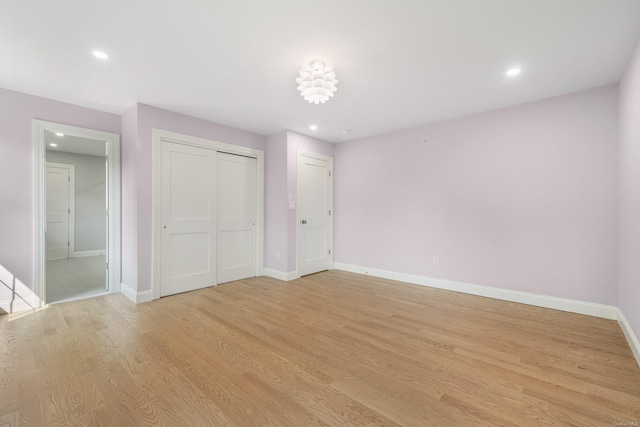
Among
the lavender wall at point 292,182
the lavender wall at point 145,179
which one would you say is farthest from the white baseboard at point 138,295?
the lavender wall at point 292,182

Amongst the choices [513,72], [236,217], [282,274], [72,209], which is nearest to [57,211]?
[72,209]

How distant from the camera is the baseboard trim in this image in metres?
2.89

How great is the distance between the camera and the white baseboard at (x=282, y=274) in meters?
4.42

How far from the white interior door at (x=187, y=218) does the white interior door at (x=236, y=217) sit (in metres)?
0.16

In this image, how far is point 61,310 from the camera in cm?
304

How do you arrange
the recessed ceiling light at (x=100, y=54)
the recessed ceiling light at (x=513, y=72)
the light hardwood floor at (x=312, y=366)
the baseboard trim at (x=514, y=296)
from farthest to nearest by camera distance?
the baseboard trim at (x=514, y=296)
the recessed ceiling light at (x=513, y=72)
the recessed ceiling light at (x=100, y=54)
the light hardwood floor at (x=312, y=366)

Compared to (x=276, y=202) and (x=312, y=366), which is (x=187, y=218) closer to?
(x=276, y=202)

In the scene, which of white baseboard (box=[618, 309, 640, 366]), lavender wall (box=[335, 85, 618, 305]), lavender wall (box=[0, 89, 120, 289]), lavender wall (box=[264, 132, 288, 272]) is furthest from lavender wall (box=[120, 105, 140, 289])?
white baseboard (box=[618, 309, 640, 366])

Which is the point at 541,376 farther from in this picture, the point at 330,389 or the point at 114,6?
the point at 114,6

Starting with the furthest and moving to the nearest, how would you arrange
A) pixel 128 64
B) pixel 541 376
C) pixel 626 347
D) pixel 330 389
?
pixel 128 64 < pixel 626 347 < pixel 541 376 < pixel 330 389

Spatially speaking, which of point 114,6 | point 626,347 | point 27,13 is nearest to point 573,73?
point 626,347

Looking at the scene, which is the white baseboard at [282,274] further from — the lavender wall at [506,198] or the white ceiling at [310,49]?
the white ceiling at [310,49]

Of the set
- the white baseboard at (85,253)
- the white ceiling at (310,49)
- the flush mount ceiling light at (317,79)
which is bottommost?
the white baseboard at (85,253)

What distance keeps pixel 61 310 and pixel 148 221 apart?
51.6 inches
